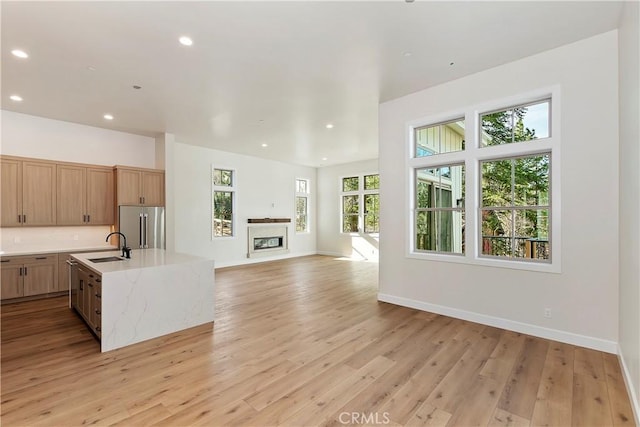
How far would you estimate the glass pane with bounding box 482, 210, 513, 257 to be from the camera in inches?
149

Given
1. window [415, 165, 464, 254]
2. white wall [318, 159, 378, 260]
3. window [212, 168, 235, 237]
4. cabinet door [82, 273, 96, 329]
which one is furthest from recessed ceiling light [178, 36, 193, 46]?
white wall [318, 159, 378, 260]

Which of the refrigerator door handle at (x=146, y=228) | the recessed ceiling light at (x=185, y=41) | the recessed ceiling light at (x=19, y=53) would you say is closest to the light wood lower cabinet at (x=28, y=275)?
the refrigerator door handle at (x=146, y=228)

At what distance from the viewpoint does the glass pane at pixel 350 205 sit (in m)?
10.2

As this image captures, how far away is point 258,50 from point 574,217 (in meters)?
3.84

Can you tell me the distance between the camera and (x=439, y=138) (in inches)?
175

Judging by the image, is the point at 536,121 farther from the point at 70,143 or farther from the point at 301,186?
the point at 301,186

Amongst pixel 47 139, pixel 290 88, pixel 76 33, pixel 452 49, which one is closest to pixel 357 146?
pixel 290 88

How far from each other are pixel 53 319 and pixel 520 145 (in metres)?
6.44

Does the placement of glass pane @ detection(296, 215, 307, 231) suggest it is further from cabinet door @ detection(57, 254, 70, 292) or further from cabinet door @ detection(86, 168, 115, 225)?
cabinet door @ detection(57, 254, 70, 292)

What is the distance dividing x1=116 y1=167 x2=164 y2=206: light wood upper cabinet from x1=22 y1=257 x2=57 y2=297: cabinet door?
150 cm

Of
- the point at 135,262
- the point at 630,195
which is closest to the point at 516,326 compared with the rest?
the point at 630,195

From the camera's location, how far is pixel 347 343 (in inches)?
130

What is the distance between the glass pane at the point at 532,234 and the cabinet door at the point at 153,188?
644cm

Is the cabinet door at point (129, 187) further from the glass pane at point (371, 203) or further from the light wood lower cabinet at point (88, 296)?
the glass pane at point (371, 203)
